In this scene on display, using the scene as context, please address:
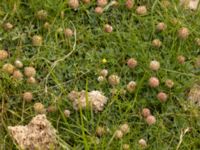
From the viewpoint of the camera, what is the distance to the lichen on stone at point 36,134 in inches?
94.7

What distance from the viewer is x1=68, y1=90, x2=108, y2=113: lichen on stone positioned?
8.39 feet

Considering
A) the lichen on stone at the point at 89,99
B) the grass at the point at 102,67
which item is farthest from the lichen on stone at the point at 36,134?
the lichen on stone at the point at 89,99

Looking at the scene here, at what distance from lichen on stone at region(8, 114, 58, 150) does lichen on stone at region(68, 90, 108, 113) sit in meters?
0.19

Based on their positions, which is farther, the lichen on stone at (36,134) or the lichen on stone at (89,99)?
the lichen on stone at (89,99)

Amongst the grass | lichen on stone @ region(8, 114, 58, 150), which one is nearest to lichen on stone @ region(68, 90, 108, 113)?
the grass

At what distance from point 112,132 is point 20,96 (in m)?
0.48

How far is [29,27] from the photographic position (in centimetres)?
286

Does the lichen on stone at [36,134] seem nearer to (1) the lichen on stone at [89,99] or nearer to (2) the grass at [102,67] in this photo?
(2) the grass at [102,67]

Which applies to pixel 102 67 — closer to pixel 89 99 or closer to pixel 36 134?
pixel 89 99

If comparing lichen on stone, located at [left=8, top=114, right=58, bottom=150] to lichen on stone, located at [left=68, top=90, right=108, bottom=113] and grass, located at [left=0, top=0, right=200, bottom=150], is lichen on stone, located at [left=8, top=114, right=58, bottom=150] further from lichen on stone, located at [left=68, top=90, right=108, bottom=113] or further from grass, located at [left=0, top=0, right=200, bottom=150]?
lichen on stone, located at [left=68, top=90, right=108, bottom=113]

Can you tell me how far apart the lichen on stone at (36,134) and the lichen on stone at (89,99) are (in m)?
0.19

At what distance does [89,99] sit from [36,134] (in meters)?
0.32

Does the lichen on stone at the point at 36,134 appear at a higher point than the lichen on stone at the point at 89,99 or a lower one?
lower

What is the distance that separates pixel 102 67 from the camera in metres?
2.77
